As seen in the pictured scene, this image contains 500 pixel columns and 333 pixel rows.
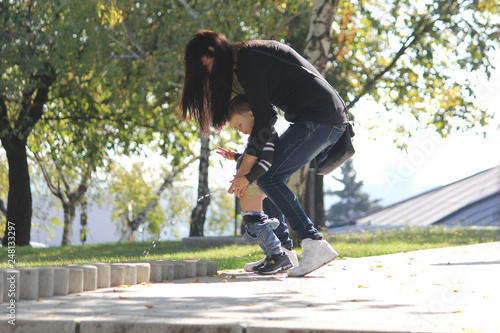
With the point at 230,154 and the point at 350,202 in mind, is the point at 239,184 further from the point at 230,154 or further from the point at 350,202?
the point at 350,202

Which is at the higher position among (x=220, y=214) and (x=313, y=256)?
(x=220, y=214)

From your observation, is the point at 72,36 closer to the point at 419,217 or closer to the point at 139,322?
the point at 139,322

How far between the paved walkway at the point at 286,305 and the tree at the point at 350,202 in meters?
62.0

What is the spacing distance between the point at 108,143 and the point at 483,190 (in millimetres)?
27977

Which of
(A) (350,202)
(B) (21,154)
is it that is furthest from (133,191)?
(A) (350,202)

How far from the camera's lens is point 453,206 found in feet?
123

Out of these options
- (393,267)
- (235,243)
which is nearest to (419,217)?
(235,243)

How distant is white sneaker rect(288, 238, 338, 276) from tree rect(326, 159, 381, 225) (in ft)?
203

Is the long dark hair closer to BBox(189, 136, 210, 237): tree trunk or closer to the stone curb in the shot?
the stone curb

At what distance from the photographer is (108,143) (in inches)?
754

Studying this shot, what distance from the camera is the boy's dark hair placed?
5020 millimetres

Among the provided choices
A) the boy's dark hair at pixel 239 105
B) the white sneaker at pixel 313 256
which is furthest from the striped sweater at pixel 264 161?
the white sneaker at pixel 313 256

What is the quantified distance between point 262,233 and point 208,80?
1.32 meters

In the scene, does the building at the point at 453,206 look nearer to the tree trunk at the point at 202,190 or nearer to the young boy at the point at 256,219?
the tree trunk at the point at 202,190
